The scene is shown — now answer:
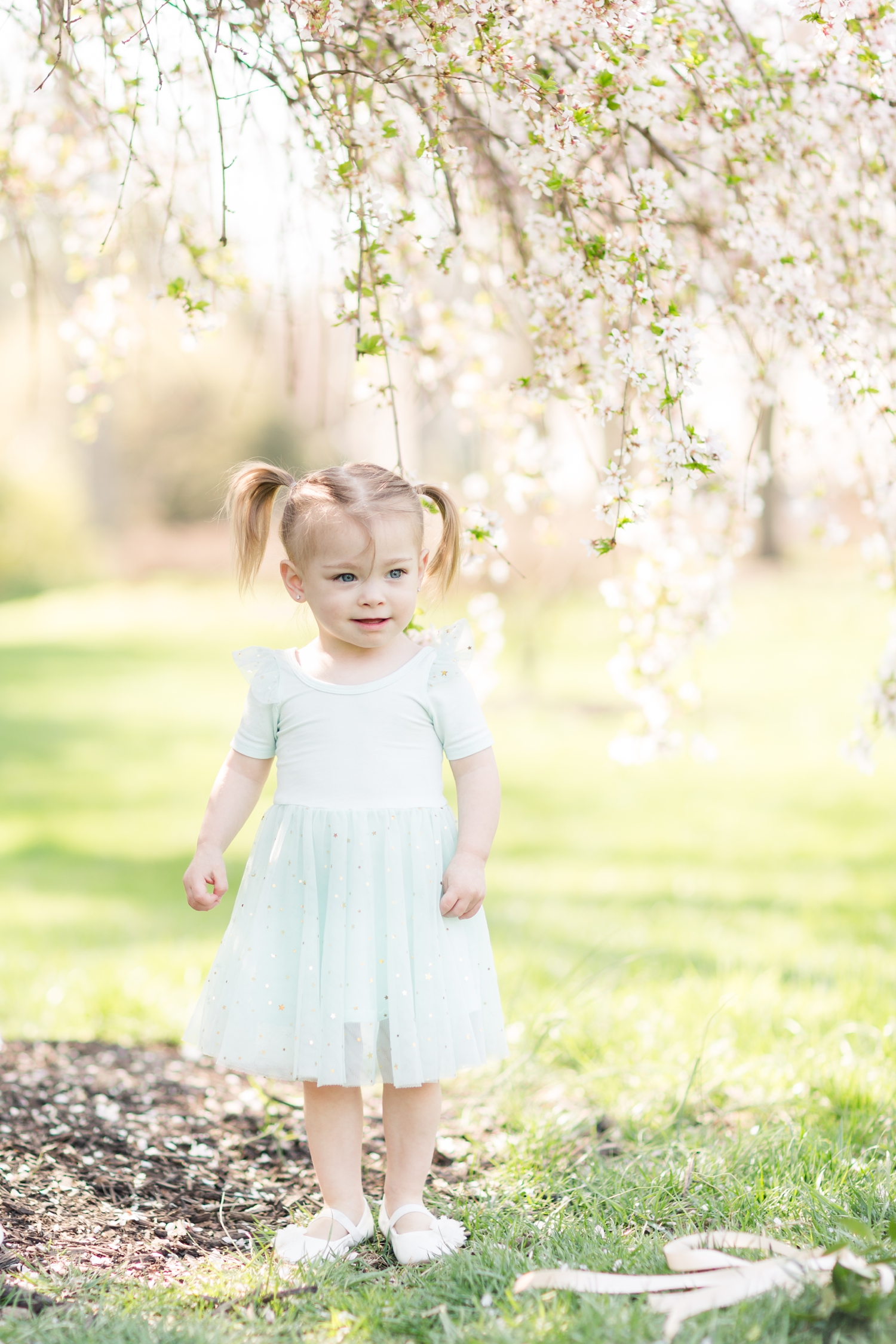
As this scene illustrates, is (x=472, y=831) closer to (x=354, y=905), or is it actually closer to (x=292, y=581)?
(x=354, y=905)

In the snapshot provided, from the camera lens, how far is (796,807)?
8.45m

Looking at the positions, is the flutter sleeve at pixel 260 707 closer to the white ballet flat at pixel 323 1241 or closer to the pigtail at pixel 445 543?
the pigtail at pixel 445 543

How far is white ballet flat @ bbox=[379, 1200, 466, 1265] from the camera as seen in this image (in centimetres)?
224

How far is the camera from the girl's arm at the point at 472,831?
227 centimetres

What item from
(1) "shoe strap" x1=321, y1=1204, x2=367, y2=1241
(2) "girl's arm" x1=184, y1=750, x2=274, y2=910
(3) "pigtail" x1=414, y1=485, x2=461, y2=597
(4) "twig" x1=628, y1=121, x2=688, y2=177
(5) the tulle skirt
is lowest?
(1) "shoe strap" x1=321, y1=1204, x2=367, y2=1241

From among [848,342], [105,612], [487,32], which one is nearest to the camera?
[487,32]

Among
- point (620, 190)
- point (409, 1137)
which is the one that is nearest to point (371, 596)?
point (409, 1137)

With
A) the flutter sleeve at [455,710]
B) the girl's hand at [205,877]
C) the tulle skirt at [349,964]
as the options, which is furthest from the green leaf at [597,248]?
the girl's hand at [205,877]

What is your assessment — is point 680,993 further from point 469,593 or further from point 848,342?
point 469,593

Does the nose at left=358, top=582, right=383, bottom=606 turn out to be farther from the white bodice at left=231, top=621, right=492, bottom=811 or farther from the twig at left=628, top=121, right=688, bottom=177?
the twig at left=628, top=121, right=688, bottom=177

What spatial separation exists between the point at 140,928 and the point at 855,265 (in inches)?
170

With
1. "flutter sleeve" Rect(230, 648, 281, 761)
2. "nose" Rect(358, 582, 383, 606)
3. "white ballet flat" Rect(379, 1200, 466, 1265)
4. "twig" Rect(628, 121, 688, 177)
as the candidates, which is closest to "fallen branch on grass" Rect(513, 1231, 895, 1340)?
"white ballet flat" Rect(379, 1200, 466, 1265)

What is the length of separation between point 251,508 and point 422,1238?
4.68 feet

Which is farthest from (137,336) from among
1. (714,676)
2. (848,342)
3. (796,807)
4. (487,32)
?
(714,676)
